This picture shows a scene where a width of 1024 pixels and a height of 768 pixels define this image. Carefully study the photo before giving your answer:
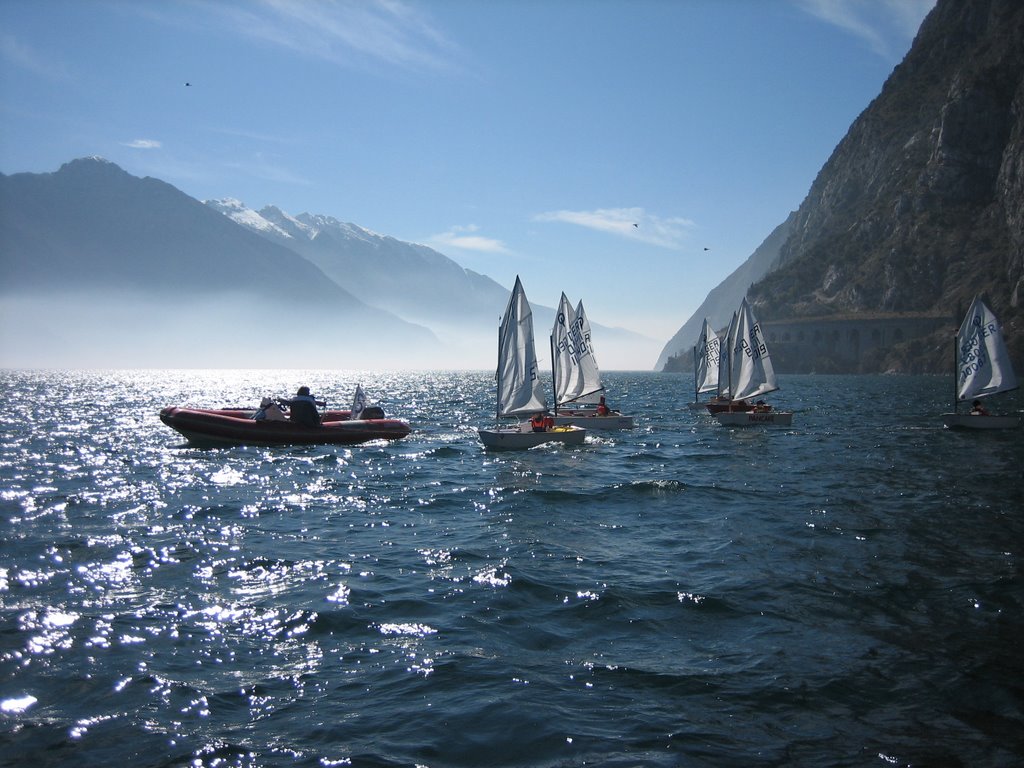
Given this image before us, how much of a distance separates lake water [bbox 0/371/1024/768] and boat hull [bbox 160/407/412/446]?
38.0ft

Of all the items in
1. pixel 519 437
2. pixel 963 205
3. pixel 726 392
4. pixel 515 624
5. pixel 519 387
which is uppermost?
pixel 963 205

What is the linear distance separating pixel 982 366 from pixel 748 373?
1411cm

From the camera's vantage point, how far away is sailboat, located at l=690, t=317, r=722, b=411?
62656mm

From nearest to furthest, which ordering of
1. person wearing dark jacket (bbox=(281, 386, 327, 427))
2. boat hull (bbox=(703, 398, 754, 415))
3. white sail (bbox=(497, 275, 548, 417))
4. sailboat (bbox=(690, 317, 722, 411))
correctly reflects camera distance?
white sail (bbox=(497, 275, 548, 417)), person wearing dark jacket (bbox=(281, 386, 327, 427)), boat hull (bbox=(703, 398, 754, 415)), sailboat (bbox=(690, 317, 722, 411))

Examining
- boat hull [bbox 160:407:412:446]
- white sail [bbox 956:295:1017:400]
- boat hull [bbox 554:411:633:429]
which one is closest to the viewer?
boat hull [bbox 160:407:412:446]

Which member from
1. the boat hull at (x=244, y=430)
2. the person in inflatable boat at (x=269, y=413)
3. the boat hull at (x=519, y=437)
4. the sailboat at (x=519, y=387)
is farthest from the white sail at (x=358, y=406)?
the sailboat at (x=519, y=387)

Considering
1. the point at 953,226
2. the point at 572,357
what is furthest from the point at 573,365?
the point at 953,226

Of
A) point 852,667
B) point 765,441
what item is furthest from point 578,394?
point 852,667

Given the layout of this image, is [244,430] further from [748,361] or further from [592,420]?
[748,361]

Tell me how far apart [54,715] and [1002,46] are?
21722 centimetres

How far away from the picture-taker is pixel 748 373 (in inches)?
2035

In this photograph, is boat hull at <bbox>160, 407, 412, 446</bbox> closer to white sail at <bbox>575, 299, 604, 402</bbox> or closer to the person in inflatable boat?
the person in inflatable boat

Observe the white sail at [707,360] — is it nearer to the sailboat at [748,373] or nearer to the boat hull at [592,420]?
the sailboat at [748,373]

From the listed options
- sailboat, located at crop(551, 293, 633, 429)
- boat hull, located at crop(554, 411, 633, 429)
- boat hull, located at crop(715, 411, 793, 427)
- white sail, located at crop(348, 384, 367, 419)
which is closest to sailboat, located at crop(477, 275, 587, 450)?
sailboat, located at crop(551, 293, 633, 429)
